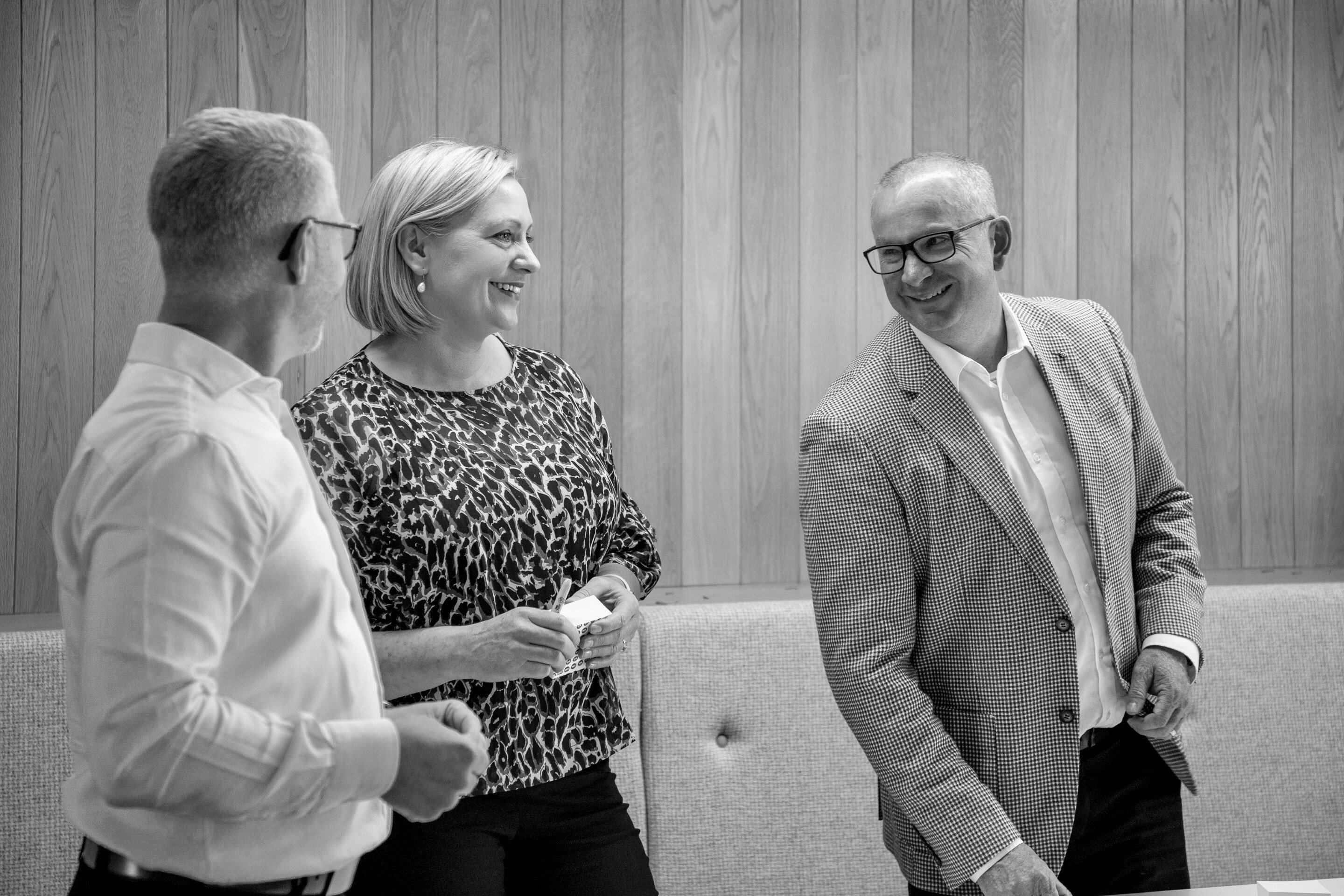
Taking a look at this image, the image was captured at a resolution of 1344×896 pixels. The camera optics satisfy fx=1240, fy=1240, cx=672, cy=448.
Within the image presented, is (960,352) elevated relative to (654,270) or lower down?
lower down

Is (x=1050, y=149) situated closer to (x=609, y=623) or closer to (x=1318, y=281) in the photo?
(x=1318, y=281)

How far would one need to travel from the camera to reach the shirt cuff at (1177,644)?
1906 millimetres

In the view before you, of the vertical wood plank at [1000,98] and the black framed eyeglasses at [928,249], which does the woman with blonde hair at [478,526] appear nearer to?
the black framed eyeglasses at [928,249]

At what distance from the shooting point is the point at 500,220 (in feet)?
6.43

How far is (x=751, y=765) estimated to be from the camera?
2.69 metres

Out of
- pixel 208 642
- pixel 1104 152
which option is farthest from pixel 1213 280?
pixel 208 642

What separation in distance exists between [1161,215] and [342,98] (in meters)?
2.02

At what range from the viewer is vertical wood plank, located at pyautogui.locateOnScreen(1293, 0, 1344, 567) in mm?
3205

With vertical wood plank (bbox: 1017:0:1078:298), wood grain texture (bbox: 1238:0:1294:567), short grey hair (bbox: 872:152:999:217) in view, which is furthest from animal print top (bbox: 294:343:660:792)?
wood grain texture (bbox: 1238:0:1294:567)

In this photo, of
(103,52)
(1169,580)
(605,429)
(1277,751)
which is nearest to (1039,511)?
(1169,580)

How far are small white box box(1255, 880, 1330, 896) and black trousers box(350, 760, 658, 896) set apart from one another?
2.84ft

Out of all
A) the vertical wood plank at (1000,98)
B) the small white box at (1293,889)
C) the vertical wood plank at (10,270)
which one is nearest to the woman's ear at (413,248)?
the vertical wood plank at (10,270)

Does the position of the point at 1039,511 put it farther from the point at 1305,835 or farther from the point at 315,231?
the point at 1305,835

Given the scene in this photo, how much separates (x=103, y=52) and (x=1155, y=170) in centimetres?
248
